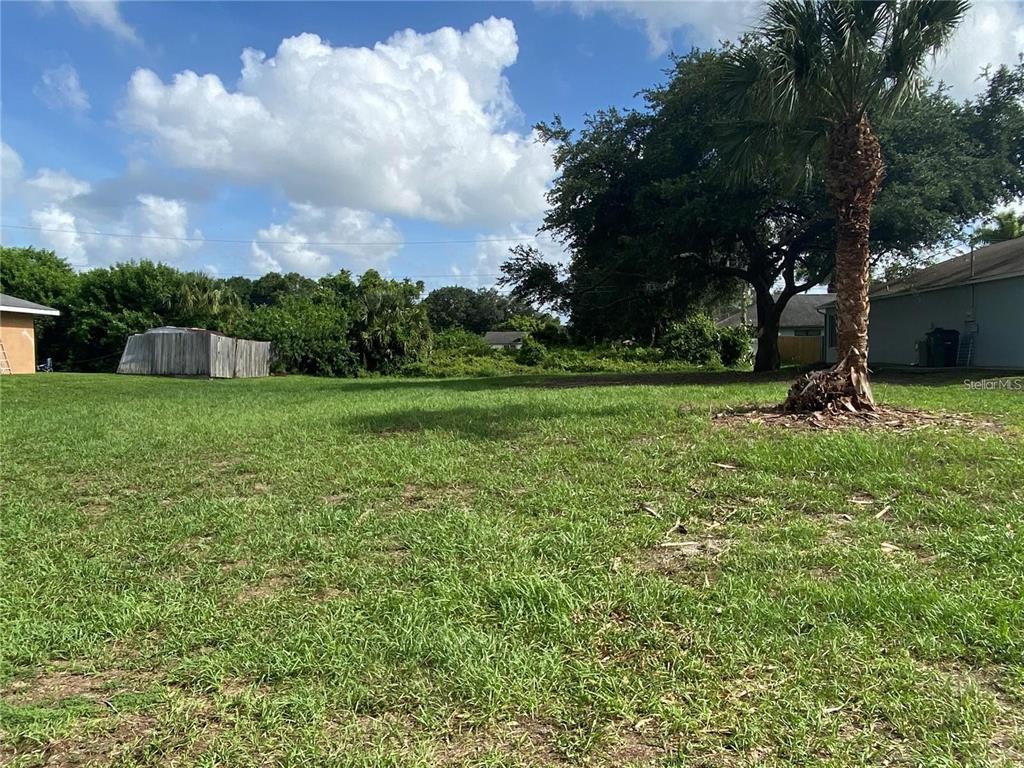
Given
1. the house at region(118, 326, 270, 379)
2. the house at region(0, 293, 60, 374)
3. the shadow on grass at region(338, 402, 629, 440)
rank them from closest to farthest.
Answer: the shadow on grass at region(338, 402, 629, 440)
the house at region(0, 293, 60, 374)
the house at region(118, 326, 270, 379)

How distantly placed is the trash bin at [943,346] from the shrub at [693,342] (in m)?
10.8

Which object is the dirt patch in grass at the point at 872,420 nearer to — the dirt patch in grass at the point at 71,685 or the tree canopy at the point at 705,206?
the dirt patch in grass at the point at 71,685

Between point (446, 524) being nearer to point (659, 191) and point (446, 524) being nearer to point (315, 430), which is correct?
point (315, 430)

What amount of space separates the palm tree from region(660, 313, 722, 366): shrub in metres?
19.9

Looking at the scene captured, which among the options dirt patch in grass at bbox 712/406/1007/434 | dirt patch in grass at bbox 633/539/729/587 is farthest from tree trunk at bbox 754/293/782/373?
dirt patch in grass at bbox 633/539/729/587

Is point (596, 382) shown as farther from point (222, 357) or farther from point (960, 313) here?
point (222, 357)

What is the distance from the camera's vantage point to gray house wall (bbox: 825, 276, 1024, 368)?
1504cm

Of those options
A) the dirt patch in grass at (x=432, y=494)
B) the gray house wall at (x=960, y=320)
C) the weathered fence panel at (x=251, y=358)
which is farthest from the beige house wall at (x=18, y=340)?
the gray house wall at (x=960, y=320)

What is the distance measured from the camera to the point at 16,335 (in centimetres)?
Result: 2214

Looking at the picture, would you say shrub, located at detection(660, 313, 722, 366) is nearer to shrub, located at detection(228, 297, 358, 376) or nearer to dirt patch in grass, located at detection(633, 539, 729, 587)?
shrub, located at detection(228, 297, 358, 376)

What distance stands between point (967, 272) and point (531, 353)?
16.6 metres

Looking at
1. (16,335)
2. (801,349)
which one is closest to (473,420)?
(16,335)

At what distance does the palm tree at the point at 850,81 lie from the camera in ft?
24.9

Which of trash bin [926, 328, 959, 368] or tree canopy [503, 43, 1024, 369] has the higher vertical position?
tree canopy [503, 43, 1024, 369]
